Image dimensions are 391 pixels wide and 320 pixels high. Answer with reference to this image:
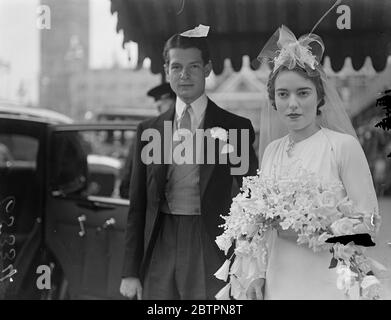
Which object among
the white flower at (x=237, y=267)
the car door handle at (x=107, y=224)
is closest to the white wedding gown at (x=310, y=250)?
the white flower at (x=237, y=267)

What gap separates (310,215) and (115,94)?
3.90ft

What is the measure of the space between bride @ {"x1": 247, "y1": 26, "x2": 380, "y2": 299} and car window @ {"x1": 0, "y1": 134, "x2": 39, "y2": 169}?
1.42m

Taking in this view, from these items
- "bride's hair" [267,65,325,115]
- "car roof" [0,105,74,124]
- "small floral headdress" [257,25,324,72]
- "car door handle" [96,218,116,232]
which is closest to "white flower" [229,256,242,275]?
"bride's hair" [267,65,325,115]

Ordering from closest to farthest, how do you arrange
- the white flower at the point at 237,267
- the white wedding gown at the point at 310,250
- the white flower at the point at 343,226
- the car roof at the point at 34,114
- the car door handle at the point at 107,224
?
the white flower at the point at 343,226
the white wedding gown at the point at 310,250
the white flower at the point at 237,267
the car roof at the point at 34,114
the car door handle at the point at 107,224

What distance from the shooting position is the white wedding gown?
8.94 feet

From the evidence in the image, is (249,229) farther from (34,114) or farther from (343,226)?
(34,114)

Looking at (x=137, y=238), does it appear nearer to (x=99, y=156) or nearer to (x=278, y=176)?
(x=278, y=176)

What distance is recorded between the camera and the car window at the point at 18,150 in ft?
12.1

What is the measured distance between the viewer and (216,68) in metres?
3.10

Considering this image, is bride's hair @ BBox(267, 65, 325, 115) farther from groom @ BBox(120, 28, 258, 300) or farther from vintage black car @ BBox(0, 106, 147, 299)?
vintage black car @ BBox(0, 106, 147, 299)

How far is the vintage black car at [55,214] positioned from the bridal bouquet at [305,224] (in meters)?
0.92

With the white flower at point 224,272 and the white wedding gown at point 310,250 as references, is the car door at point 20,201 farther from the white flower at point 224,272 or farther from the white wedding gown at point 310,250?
the white wedding gown at point 310,250

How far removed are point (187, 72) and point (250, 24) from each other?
352 millimetres

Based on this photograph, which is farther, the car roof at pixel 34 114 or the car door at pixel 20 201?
the car roof at pixel 34 114
